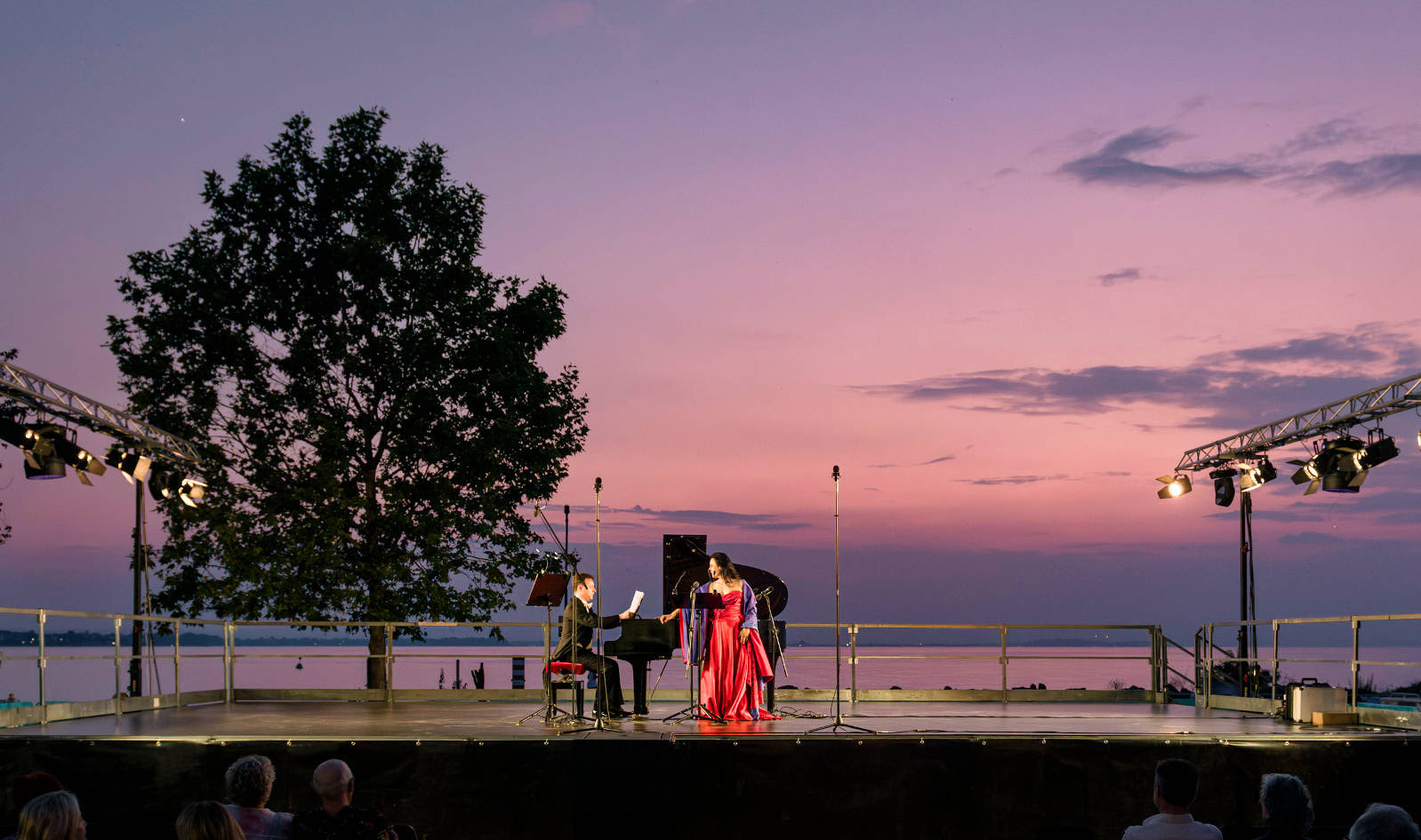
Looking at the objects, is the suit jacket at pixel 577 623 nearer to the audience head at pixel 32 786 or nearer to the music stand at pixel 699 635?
the music stand at pixel 699 635

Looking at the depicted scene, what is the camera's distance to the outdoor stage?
9.36m

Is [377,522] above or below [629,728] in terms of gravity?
above

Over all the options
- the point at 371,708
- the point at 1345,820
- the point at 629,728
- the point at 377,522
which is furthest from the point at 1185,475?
the point at 377,522

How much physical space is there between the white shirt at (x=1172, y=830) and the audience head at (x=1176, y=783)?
2.8 inches

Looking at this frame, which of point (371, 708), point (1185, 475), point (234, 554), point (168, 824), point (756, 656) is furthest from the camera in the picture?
point (234, 554)

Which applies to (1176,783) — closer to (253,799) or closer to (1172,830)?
(1172,830)

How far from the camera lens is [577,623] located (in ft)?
37.3

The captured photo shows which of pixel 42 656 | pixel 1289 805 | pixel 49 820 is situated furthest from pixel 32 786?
pixel 1289 805

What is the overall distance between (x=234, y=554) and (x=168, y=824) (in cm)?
1112

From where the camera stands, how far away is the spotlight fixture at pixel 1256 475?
15.4 meters

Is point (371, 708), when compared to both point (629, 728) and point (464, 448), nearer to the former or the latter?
point (629, 728)

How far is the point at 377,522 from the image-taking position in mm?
20719

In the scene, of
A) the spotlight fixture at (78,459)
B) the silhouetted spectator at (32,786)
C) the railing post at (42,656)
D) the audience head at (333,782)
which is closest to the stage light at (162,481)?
the spotlight fixture at (78,459)

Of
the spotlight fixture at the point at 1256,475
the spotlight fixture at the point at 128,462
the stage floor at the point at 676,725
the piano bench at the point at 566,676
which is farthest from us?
the spotlight fixture at the point at 1256,475
